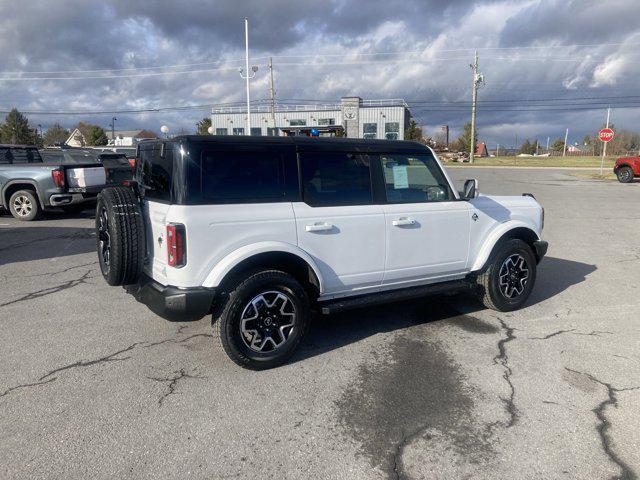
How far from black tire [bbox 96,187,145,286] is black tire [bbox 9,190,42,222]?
904 cm

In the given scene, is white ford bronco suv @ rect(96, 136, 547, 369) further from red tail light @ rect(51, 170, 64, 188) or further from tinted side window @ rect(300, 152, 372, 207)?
red tail light @ rect(51, 170, 64, 188)

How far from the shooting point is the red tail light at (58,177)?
10859 millimetres

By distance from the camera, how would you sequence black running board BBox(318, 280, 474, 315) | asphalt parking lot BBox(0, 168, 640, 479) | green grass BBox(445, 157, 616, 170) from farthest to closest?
1. green grass BBox(445, 157, 616, 170)
2. black running board BBox(318, 280, 474, 315)
3. asphalt parking lot BBox(0, 168, 640, 479)

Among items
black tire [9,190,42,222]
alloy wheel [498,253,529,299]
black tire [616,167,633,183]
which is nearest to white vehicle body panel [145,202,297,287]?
alloy wheel [498,253,529,299]

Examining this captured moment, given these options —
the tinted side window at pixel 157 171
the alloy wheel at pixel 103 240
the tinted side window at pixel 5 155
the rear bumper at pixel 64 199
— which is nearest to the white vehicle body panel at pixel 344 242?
the tinted side window at pixel 157 171

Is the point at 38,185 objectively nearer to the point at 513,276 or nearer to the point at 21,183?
the point at 21,183

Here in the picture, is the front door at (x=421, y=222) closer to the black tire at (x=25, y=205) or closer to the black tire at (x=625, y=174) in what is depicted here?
the black tire at (x=25, y=205)

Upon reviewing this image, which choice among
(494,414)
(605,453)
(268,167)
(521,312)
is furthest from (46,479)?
(521,312)

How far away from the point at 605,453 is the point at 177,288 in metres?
2.99

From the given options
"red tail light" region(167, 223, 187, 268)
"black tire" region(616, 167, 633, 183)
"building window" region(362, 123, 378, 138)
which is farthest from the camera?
"building window" region(362, 123, 378, 138)

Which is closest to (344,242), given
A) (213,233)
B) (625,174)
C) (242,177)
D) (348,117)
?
(242,177)

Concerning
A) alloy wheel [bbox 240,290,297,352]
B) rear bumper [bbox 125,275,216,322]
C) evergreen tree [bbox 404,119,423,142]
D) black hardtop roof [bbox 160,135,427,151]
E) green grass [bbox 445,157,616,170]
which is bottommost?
alloy wheel [bbox 240,290,297,352]

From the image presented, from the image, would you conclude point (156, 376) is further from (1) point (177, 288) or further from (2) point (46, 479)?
(2) point (46, 479)

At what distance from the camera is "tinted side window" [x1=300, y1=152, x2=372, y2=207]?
13.0 ft
